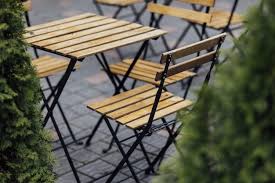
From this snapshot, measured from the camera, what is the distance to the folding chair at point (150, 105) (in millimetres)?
3521

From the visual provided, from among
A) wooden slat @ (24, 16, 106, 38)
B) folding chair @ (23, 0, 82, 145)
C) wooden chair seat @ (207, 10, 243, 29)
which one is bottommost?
wooden chair seat @ (207, 10, 243, 29)

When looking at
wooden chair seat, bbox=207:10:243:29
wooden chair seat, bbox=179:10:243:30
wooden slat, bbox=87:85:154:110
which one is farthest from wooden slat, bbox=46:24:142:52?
wooden chair seat, bbox=207:10:243:29

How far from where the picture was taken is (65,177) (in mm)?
4270

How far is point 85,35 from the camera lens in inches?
164

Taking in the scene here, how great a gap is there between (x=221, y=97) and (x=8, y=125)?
1.50 meters

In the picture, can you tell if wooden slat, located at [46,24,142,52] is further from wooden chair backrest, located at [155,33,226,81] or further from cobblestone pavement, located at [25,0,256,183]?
cobblestone pavement, located at [25,0,256,183]

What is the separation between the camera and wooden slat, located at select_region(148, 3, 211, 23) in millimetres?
4883

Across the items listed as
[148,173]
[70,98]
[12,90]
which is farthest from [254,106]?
[70,98]

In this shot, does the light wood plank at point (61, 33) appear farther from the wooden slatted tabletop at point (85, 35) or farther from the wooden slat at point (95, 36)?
the wooden slat at point (95, 36)

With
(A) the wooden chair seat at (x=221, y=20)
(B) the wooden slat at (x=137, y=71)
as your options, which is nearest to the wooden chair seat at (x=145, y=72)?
(B) the wooden slat at (x=137, y=71)

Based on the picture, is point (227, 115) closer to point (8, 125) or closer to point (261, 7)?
point (261, 7)

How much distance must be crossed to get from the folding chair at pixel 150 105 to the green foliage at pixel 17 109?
2.37 ft

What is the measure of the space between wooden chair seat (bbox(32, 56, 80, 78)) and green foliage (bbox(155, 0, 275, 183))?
2.67 meters

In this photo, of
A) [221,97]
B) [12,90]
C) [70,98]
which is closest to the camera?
[221,97]
